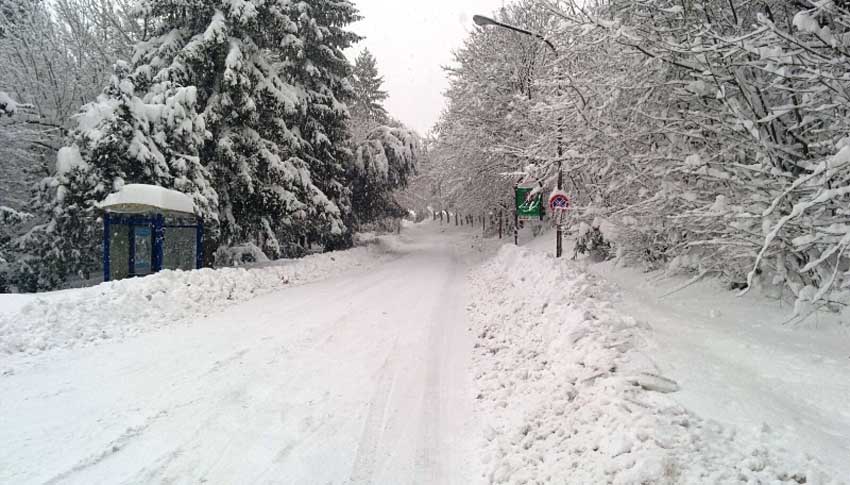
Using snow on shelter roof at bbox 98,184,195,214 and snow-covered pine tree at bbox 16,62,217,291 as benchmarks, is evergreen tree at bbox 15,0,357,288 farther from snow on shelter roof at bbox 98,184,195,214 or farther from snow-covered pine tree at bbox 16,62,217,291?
snow on shelter roof at bbox 98,184,195,214

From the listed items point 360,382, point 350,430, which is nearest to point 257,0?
point 360,382

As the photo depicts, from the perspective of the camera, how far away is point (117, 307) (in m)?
8.67

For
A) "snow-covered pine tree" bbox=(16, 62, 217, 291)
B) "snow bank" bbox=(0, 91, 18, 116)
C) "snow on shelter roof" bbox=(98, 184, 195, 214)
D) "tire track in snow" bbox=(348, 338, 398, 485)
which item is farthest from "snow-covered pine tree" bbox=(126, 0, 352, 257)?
"tire track in snow" bbox=(348, 338, 398, 485)

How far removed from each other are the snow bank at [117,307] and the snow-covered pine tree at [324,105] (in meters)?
7.94

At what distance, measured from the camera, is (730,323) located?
621 cm

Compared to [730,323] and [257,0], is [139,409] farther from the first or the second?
[257,0]

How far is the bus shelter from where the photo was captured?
37.5 feet

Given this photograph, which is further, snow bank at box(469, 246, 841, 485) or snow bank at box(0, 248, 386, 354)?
snow bank at box(0, 248, 386, 354)

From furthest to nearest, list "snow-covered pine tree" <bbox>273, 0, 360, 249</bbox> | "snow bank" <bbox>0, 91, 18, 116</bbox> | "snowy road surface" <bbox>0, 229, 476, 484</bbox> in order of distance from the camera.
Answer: "snow-covered pine tree" <bbox>273, 0, 360, 249</bbox>, "snow bank" <bbox>0, 91, 18, 116</bbox>, "snowy road surface" <bbox>0, 229, 476, 484</bbox>

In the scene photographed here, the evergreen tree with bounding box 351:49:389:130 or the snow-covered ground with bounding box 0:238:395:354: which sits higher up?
the evergreen tree with bounding box 351:49:389:130

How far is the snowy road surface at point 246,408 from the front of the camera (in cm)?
392

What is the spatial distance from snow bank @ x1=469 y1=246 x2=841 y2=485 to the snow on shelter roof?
8.96m

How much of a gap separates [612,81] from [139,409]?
326 inches

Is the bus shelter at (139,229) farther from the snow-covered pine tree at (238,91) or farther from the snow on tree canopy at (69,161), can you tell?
the snow-covered pine tree at (238,91)
